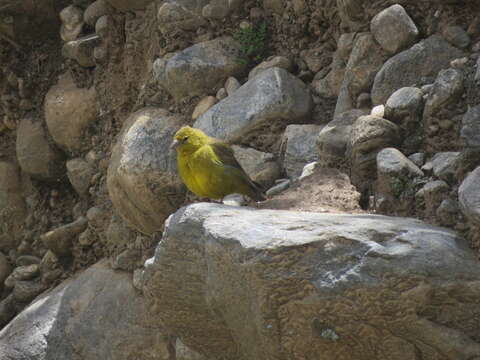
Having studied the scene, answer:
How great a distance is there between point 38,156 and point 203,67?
2.20m

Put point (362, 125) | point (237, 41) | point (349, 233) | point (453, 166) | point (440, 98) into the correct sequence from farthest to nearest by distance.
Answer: point (237, 41)
point (362, 125)
point (440, 98)
point (453, 166)
point (349, 233)

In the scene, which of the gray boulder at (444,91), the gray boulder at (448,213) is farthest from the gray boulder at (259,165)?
the gray boulder at (448,213)

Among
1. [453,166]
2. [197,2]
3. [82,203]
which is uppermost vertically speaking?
[197,2]

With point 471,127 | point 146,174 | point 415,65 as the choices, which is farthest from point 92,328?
point 471,127

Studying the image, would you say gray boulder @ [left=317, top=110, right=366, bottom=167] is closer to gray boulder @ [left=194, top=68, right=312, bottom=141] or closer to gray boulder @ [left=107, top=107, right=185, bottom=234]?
gray boulder @ [left=194, top=68, right=312, bottom=141]

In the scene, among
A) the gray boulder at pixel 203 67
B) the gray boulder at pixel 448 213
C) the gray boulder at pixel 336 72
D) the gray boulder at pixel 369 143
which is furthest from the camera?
the gray boulder at pixel 203 67

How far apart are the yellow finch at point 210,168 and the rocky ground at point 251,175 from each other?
Result: 23 centimetres

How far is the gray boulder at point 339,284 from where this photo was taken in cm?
301

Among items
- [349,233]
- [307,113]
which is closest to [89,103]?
[307,113]

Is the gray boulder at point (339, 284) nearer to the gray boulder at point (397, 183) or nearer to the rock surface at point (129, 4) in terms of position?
the gray boulder at point (397, 183)

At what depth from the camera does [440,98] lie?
13.2 ft

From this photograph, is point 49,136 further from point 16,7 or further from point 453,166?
point 453,166

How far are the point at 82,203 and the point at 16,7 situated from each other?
6.55 feet

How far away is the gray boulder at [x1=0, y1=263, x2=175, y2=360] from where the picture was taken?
5.55m
